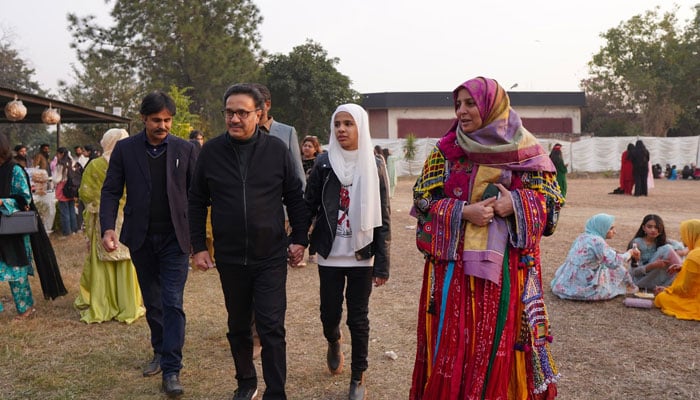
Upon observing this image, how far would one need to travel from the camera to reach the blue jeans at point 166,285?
13.2 feet

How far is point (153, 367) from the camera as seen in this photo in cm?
436

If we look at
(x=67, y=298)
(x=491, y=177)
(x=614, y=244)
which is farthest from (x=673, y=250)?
(x=67, y=298)

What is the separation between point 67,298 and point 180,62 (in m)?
26.4

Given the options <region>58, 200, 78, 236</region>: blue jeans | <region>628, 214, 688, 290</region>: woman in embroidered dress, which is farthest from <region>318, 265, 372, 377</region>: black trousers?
<region>58, 200, 78, 236</region>: blue jeans

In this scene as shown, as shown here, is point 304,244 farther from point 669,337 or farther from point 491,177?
point 669,337

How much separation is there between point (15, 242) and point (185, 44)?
86.7 ft

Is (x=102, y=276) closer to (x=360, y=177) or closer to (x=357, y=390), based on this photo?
(x=357, y=390)

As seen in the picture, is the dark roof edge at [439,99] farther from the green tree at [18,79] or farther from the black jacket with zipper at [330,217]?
the black jacket with zipper at [330,217]

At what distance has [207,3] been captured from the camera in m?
31.2

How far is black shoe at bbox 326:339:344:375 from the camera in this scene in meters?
4.19

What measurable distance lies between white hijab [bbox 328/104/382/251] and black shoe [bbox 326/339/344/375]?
852 millimetres

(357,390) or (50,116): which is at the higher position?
(50,116)

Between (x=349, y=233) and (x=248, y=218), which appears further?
(x=349, y=233)

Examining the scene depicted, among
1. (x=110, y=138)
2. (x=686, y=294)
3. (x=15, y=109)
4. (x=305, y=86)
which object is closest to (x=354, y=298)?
(x=110, y=138)
